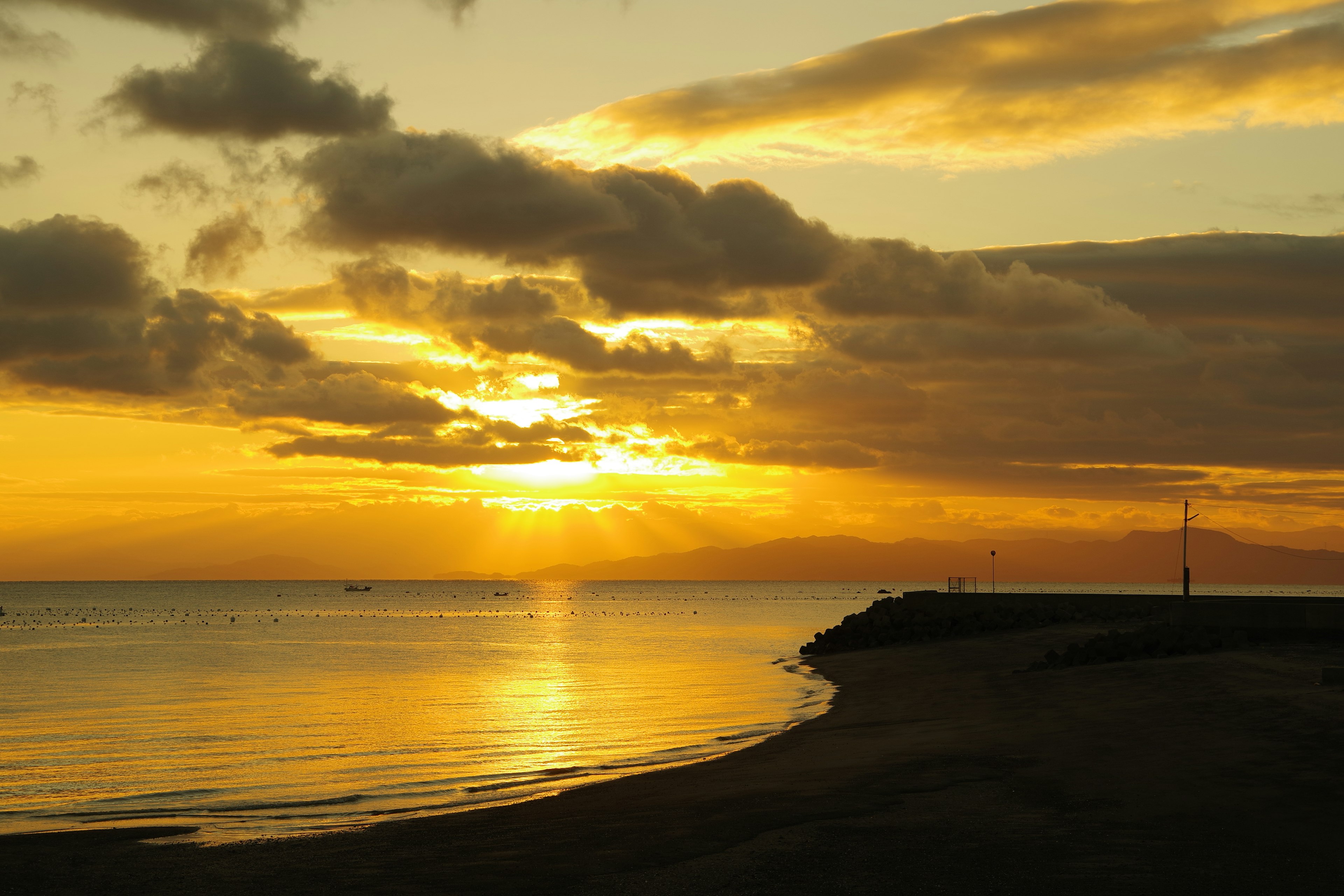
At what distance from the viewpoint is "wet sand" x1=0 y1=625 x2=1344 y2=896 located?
1317 cm

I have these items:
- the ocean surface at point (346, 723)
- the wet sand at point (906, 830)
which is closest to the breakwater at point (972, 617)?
the ocean surface at point (346, 723)

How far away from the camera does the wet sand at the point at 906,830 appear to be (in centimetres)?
1317

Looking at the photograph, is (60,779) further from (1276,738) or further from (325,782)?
(1276,738)

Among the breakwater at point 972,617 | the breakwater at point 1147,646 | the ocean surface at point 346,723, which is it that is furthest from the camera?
the breakwater at point 972,617

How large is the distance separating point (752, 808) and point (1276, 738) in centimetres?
995

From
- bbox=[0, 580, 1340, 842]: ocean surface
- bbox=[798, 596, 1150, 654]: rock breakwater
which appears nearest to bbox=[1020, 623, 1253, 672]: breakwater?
bbox=[0, 580, 1340, 842]: ocean surface

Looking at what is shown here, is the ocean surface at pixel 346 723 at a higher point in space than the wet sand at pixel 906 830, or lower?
lower

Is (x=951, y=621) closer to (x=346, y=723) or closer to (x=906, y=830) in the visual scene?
(x=346, y=723)

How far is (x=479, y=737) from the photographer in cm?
3381

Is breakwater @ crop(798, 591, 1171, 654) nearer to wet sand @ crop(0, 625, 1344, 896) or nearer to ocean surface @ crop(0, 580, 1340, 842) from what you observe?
ocean surface @ crop(0, 580, 1340, 842)

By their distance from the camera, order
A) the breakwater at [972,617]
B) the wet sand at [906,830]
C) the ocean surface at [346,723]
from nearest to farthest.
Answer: the wet sand at [906,830]
the ocean surface at [346,723]
the breakwater at [972,617]

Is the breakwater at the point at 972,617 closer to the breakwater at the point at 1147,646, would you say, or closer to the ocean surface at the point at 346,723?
the ocean surface at the point at 346,723

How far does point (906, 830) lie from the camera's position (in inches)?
605

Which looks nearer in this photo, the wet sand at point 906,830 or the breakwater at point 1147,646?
the wet sand at point 906,830
